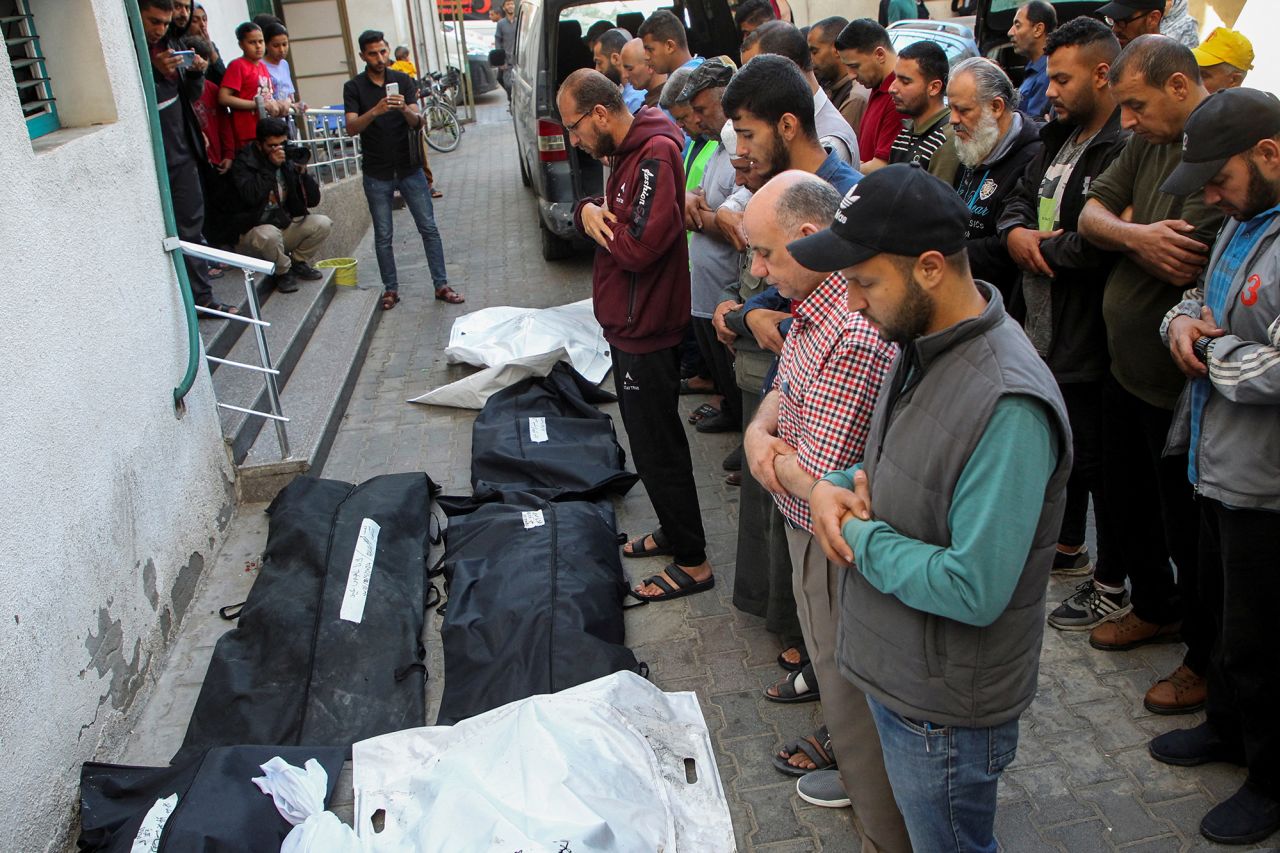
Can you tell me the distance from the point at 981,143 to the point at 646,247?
1.39m

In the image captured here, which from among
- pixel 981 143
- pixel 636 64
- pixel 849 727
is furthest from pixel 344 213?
pixel 849 727

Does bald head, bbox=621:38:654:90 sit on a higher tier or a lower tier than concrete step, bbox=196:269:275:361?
higher

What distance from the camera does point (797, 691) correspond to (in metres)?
3.51

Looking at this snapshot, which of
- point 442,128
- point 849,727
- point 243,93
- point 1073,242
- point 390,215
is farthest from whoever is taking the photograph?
point 442,128

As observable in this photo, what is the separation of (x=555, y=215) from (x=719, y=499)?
13.9ft

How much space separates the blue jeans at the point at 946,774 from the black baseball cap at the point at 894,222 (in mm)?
961

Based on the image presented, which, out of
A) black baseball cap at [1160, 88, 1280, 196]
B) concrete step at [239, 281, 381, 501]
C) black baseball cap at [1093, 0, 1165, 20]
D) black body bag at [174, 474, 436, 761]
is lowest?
black body bag at [174, 474, 436, 761]

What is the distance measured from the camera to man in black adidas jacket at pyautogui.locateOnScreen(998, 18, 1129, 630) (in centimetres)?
349

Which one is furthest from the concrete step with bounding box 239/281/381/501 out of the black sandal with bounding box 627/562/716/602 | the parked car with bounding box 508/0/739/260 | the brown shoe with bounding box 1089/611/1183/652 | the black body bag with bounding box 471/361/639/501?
the brown shoe with bounding box 1089/611/1183/652

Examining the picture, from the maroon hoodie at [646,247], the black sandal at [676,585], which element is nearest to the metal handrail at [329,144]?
the maroon hoodie at [646,247]

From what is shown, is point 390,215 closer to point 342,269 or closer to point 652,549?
point 342,269

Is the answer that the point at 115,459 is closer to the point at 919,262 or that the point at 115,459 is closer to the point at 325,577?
the point at 325,577

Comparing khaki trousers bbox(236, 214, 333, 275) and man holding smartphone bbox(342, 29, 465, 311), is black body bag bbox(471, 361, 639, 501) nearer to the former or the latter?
khaki trousers bbox(236, 214, 333, 275)

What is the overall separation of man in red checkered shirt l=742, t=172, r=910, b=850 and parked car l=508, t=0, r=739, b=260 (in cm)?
579
